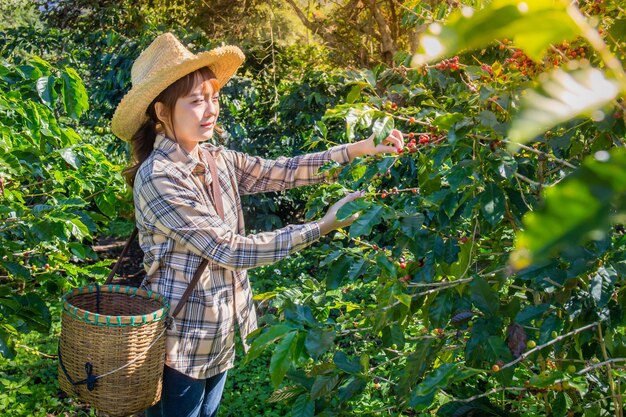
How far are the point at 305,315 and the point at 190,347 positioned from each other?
2.95 feet

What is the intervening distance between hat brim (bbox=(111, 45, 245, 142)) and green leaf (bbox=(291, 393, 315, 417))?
117cm

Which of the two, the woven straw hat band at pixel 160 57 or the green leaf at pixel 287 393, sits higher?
the woven straw hat band at pixel 160 57

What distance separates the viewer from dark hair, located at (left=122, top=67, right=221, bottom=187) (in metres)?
2.38

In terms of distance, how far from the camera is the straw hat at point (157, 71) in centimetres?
235

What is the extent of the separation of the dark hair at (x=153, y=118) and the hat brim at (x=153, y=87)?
0.07ft

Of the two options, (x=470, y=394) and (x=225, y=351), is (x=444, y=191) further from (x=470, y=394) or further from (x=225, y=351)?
(x=225, y=351)

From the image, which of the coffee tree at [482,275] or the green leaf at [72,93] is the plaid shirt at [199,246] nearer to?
the coffee tree at [482,275]

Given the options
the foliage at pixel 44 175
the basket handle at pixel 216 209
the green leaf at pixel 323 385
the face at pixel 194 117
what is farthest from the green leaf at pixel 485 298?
the foliage at pixel 44 175

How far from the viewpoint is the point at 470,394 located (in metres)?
1.95

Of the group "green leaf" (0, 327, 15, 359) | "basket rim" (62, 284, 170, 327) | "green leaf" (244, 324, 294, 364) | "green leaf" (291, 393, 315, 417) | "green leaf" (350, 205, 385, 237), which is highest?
"green leaf" (350, 205, 385, 237)

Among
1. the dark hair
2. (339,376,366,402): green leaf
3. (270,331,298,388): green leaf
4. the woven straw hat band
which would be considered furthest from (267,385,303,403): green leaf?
the woven straw hat band

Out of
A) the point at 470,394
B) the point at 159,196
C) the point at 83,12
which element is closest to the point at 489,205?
the point at 470,394

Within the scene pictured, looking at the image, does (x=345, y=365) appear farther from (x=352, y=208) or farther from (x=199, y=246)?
(x=199, y=246)

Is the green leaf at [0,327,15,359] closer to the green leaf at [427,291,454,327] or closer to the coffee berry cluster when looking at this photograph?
the green leaf at [427,291,454,327]
